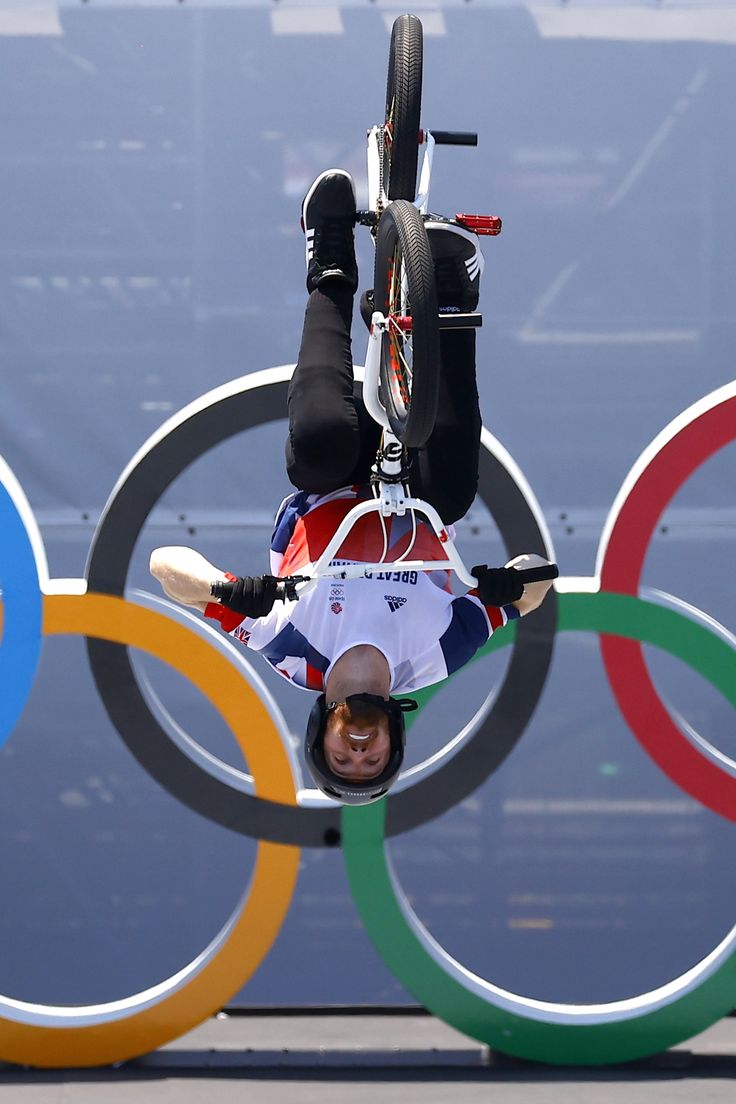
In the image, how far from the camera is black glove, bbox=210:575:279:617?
7.21 ft

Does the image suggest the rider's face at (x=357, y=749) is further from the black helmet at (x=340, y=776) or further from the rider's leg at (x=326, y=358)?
the rider's leg at (x=326, y=358)

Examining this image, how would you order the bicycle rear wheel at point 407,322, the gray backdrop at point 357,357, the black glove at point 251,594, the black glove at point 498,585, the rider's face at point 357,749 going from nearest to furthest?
the bicycle rear wheel at point 407,322 → the black glove at point 251,594 → the black glove at point 498,585 → the rider's face at point 357,749 → the gray backdrop at point 357,357

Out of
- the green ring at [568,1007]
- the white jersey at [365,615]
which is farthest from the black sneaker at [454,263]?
the green ring at [568,1007]

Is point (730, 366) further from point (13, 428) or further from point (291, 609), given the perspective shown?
point (13, 428)

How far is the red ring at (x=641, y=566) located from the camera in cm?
317

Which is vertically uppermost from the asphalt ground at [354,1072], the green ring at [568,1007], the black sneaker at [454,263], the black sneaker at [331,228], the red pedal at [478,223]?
the black sneaker at [331,228]

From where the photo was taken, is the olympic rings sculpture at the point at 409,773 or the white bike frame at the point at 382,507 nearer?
the white bike frame at the point at 382,507

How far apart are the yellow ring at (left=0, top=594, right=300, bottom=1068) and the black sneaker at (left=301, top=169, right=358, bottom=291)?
1.06 metres

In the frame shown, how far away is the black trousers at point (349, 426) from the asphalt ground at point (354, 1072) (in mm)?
1555

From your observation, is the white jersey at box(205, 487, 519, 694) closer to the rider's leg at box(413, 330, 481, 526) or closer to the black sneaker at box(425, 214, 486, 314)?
the rider's leg at box(413, 330, 481, 526)

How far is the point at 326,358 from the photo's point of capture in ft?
8.00

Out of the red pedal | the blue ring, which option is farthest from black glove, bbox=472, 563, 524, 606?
the blue ring

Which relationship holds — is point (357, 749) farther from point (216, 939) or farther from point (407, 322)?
point (216, 939)

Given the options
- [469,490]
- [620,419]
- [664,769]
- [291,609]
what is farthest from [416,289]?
[664,769]
